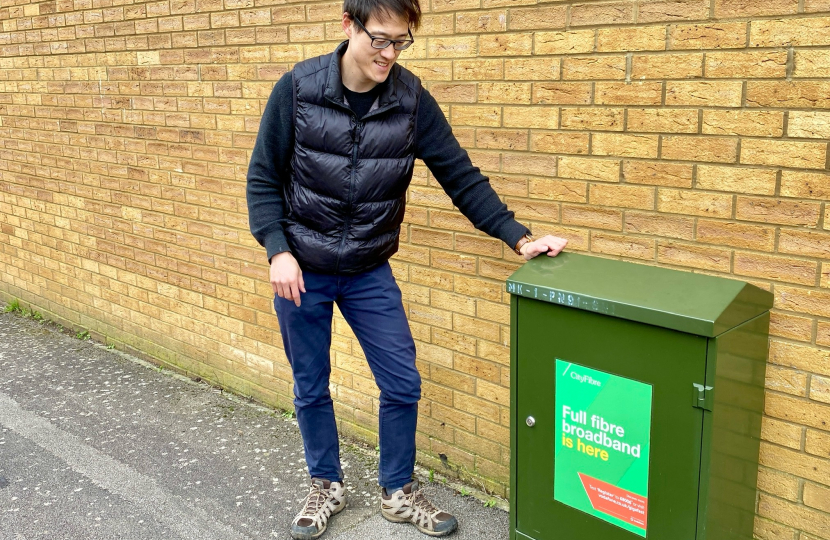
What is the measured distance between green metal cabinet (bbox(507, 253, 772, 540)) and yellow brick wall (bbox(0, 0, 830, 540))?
253mm

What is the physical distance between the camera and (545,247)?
2623 mm

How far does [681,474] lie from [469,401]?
55.0 inches

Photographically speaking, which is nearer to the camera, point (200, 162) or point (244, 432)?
point (244, 432)

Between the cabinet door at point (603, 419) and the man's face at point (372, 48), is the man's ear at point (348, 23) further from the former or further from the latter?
the cabinet door at point (603, 419)

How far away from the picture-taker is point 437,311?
3514 mm

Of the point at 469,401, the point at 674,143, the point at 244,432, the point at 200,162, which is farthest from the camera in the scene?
the point at 200,162

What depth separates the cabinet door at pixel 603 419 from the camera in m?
2.10

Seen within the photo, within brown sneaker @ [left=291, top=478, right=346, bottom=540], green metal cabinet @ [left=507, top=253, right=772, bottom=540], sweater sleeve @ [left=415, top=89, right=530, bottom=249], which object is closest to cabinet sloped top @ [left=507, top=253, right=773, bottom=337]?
green metal cabinet @ [left=507, top=253, right=772, bottom=540]

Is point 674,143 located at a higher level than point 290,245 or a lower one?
higher

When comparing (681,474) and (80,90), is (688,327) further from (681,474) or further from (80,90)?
(80,90)

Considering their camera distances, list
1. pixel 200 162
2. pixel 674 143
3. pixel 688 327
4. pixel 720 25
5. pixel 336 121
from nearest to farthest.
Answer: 1. pixel 688 327
2. pixel 720 25
3. pixel 674 143
4. pixel 336 121
5. pixel 200 162

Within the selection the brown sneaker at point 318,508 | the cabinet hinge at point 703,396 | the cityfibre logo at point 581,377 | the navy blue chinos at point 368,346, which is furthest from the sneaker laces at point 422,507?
the cabinet hinge at point 703,396

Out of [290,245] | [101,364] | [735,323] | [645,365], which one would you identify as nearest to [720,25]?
[735,323]

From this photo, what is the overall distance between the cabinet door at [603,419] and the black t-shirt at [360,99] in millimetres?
918
